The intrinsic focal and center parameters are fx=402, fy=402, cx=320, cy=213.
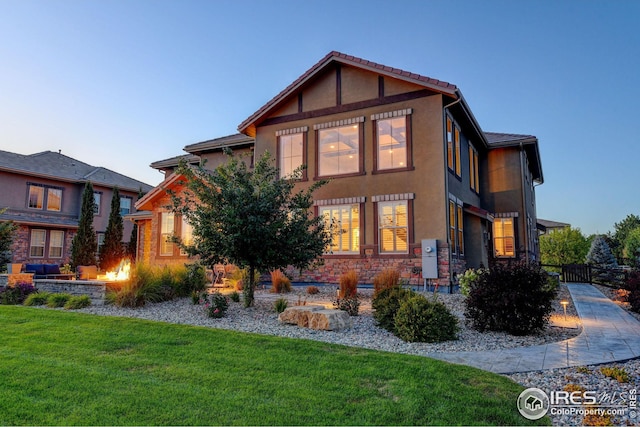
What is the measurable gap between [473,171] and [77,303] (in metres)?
15.8

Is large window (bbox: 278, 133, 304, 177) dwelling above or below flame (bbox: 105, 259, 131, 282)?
above

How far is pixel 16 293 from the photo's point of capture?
435 inches

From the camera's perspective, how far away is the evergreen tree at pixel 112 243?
22.4 metres

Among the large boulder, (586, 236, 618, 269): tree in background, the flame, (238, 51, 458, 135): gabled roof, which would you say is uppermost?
(238, 51, 458, 135): gabled roof

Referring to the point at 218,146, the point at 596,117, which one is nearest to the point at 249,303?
the point at 218,146

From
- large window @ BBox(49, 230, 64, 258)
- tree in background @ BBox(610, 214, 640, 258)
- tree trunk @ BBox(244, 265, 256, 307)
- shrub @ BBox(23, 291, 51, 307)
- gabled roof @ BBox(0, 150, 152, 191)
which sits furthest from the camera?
tree in background @ BBox(610, 214, 640, 258)

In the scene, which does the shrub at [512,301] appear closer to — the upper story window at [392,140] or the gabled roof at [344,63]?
the upper story window at [392,140]

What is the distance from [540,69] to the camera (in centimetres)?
1919

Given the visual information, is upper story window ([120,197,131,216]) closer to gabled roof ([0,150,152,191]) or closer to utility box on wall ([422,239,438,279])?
gabled roof ([0,150,152,191])

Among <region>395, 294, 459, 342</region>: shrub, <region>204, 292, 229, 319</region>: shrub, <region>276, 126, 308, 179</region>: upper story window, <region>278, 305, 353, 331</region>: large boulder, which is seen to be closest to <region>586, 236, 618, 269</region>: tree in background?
<region>276, 126, 308, 179</region>: upper story window

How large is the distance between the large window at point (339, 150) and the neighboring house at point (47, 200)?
17.1 m

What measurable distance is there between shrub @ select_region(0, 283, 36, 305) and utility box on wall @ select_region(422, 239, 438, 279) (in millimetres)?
11641

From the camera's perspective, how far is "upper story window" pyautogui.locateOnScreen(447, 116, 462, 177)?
1392 centimetres

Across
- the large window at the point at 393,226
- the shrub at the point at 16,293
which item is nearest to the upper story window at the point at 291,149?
the large window at the point at 393,226
